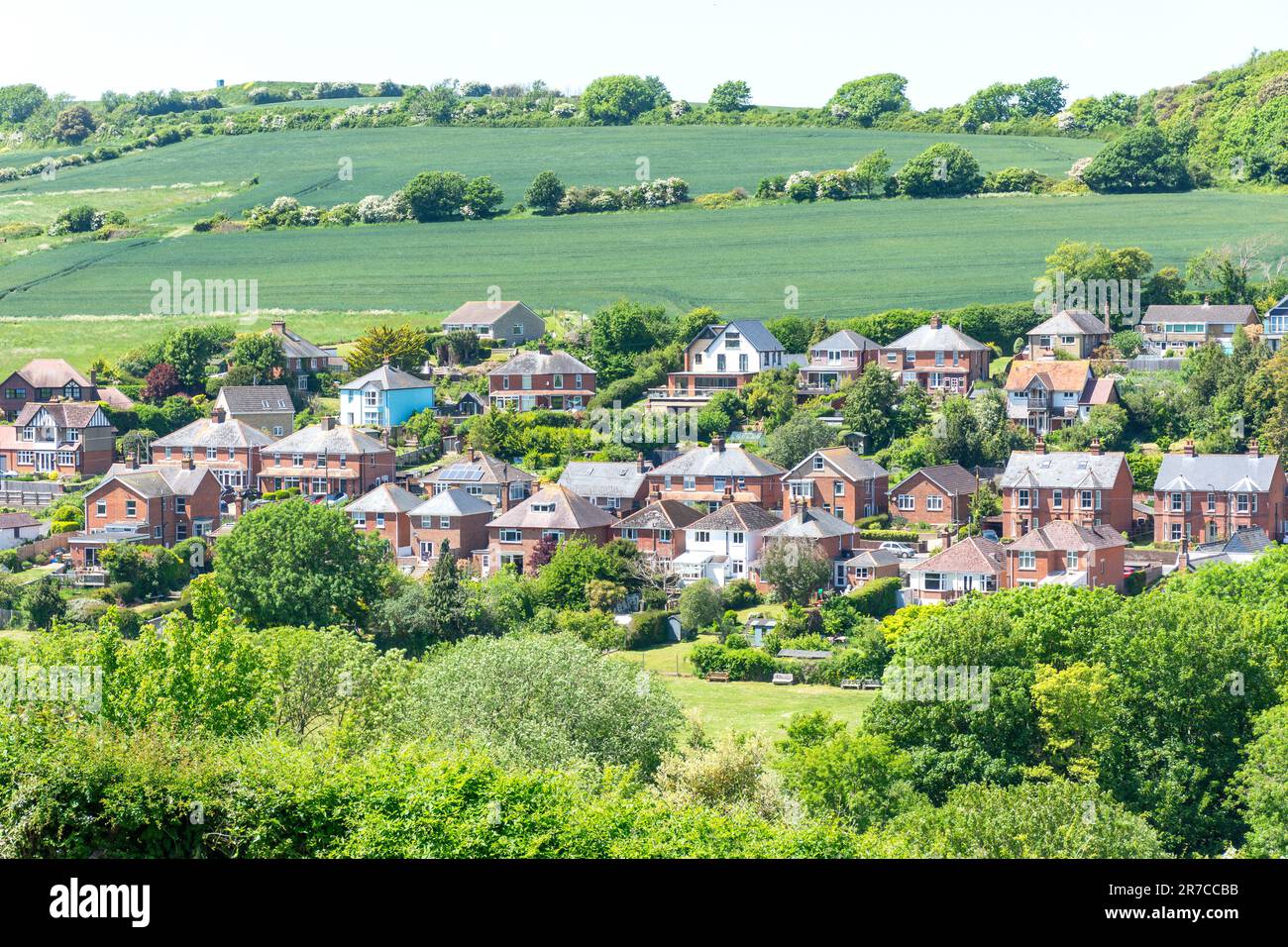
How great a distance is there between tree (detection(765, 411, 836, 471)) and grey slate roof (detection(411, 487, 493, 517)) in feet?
38.5

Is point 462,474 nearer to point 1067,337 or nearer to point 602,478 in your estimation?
point 602,478

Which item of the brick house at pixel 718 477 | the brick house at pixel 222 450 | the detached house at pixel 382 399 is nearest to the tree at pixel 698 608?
the brick house at pixel 718 477

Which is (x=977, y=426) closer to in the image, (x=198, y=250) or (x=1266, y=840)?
(x=1266, y=840)

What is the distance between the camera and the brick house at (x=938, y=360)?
265 ft

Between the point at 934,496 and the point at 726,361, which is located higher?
the point at 726,361

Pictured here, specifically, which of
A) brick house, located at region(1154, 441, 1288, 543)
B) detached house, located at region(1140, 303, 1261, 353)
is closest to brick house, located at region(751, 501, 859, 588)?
brick house, located at region(1154, 441, 1288, 543)

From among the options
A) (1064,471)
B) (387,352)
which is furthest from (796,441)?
(387,352)

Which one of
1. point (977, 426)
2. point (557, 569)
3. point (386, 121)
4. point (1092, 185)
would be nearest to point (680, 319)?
point (977, 426)

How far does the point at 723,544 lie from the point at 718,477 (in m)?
5.63

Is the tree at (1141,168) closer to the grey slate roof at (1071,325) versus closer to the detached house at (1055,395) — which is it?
the grey slate roof at (1071,325)

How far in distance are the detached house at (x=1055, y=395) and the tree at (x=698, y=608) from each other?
2223cm

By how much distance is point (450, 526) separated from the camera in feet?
218

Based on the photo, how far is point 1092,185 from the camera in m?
120

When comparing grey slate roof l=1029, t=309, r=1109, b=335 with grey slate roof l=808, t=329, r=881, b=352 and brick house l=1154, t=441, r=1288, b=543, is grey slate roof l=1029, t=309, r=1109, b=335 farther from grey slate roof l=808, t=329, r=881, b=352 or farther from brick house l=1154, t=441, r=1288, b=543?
brick house l=1154, t=441, r=1288, b=543
